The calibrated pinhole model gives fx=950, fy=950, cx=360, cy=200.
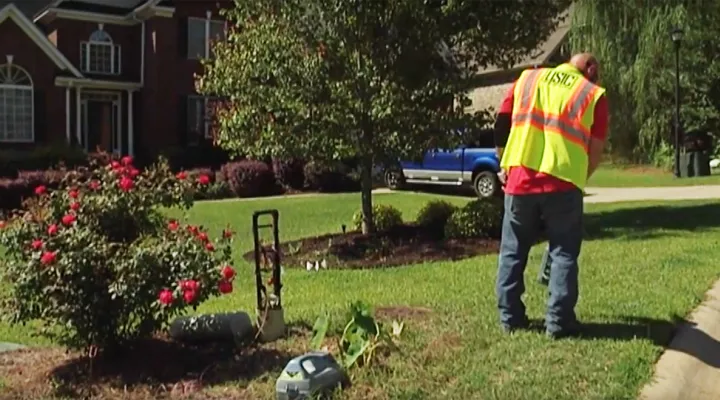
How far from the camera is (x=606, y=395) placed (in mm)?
5148

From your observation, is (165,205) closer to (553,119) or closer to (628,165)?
(553,119)

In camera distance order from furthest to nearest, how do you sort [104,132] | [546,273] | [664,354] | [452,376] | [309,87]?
[104,132], [309,87], [546,273], [664,354], [452,376]

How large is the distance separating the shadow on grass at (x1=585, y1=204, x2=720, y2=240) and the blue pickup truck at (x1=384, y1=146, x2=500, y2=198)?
7.06 m

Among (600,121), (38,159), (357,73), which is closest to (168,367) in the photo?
(600,121)

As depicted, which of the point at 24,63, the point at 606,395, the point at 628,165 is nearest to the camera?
the point at 606,395

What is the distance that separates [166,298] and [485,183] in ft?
62.3

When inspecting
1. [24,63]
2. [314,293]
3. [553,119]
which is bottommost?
[314,293]

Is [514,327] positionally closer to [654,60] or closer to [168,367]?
[168,367]

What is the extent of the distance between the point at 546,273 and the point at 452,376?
186 centimetres

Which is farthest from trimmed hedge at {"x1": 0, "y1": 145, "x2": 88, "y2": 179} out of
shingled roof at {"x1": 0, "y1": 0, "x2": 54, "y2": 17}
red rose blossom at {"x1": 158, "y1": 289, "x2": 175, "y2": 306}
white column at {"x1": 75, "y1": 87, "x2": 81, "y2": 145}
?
red rose blossom at {"x1": 158, "y1": 289, "x2": 175, "y2": 306}

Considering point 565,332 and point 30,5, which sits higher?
point 30,5

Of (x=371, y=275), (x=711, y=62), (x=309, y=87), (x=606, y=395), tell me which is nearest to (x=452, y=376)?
(x=606, y=395)

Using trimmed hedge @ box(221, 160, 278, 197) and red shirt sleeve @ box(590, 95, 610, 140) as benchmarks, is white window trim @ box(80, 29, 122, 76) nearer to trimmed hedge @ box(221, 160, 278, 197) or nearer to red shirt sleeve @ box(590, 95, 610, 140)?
trimmed hedge @ box(221, 160, 278, 197)

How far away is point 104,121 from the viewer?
31594mm
